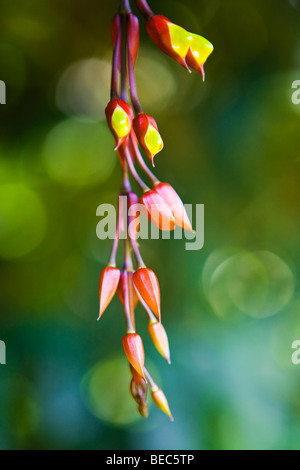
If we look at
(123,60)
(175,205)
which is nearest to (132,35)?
(123,60)

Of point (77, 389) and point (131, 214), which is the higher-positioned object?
point (131, 214)

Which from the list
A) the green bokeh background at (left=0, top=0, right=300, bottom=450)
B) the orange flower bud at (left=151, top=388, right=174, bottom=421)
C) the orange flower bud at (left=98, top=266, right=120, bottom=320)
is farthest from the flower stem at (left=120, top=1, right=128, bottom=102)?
the green bokeh background at (left=0, top=0, right=300, bottom=450)

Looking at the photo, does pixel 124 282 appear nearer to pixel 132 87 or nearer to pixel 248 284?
pixel 132 87

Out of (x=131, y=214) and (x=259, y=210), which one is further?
(x=259, y=210)

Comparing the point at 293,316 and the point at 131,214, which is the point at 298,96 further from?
the point at 131,214
